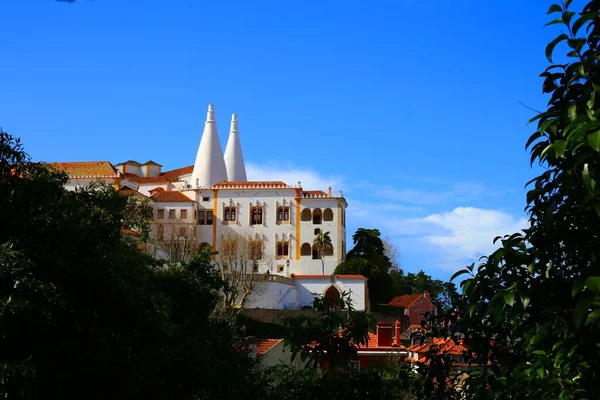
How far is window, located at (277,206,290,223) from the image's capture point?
191 ft

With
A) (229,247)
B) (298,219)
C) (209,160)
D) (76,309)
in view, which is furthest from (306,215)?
(76,309)

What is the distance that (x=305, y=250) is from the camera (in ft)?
190

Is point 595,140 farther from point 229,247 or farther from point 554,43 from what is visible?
point 229,247

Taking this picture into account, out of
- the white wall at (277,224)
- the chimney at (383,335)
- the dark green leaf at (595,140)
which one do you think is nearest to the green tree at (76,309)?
the dark green leaf at (595,140)

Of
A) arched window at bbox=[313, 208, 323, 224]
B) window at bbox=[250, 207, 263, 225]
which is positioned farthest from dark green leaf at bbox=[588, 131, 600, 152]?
window at bbox=[250, 207, 263, 225]

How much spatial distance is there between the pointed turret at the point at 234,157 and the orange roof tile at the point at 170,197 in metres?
8.59

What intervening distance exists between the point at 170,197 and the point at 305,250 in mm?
11360

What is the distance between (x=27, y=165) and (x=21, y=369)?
2558mm

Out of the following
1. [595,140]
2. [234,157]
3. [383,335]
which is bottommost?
[383,335]

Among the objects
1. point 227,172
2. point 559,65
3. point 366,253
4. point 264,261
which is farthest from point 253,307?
point 559,65

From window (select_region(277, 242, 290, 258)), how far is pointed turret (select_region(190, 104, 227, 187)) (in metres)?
9.04

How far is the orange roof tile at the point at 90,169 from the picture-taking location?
196ft

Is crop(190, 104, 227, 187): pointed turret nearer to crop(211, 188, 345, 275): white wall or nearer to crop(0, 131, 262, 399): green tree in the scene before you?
crop(211, 188, 345, 275): white wall

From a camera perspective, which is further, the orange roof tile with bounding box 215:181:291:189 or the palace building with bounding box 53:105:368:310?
the orange roof tile with bounding box 215:181:291:189
